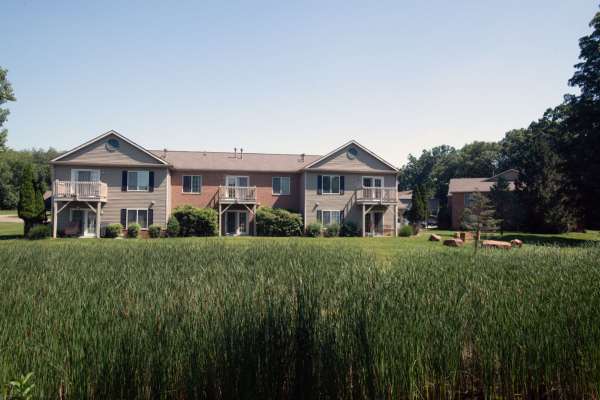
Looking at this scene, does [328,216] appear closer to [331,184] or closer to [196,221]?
[331,184]

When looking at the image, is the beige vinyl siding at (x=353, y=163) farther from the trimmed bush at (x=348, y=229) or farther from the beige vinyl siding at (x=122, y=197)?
the beige vinyl siding at (x=122, y=197)

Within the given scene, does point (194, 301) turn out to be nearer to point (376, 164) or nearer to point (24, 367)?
point (24, 367)

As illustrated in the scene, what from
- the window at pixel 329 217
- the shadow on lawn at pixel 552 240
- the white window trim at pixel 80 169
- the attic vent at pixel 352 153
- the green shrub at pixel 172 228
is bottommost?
the shadow on lawn at pixel 552 240

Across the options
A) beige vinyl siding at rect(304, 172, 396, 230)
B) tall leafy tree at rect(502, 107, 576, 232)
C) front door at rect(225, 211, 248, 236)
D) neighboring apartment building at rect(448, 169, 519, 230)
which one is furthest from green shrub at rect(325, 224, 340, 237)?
neighboring apartment building at rect(448, 169, 519, 230)

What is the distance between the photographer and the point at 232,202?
105ft

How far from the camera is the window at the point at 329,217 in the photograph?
110ft

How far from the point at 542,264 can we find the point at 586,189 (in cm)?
2277

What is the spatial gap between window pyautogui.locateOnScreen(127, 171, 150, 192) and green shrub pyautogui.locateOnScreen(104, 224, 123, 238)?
3223 mm

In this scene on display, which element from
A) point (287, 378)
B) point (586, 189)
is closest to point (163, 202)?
point (287, 378)

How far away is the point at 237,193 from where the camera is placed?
32312 mm

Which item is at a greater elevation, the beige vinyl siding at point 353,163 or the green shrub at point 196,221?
the beige vinyl siding at point 353,163

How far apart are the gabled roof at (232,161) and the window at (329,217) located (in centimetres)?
427

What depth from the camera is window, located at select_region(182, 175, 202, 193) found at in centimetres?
3309

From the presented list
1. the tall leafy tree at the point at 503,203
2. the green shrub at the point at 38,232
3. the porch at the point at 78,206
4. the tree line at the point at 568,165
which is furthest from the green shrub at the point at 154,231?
the tall leafy tree at the point at 503,203
